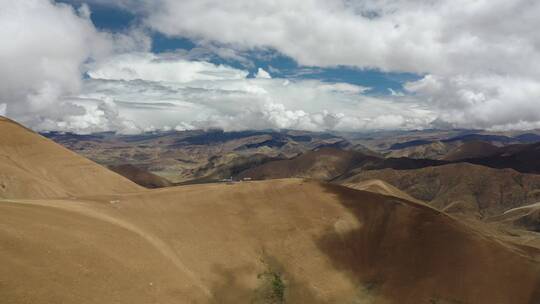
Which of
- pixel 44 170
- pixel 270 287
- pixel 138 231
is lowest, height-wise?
pixel 270 287

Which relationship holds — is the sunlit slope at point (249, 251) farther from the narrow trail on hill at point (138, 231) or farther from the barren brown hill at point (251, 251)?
the narrow trail on hill at point (138, 231)

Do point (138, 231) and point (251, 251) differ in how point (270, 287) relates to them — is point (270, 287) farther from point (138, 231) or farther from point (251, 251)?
point (138, 231)

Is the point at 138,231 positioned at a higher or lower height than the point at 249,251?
higher

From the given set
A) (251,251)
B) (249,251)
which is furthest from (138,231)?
(251,251)

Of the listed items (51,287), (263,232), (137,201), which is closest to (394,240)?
(263,232)

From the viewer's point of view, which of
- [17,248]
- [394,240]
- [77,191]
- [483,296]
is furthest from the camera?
[77,191]

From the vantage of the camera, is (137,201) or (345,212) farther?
(345,212)

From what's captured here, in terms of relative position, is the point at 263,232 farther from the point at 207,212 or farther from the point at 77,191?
the point at 77,191
